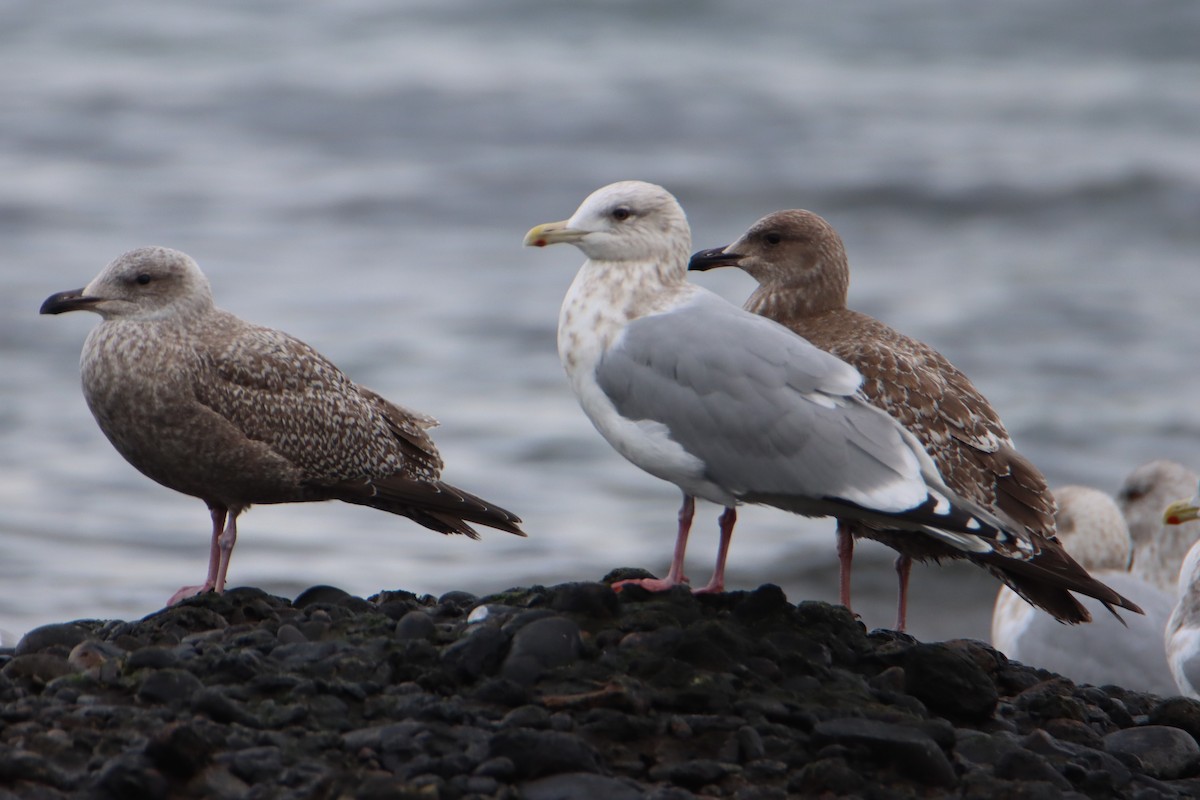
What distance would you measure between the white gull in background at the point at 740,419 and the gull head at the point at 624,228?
11 centimetres

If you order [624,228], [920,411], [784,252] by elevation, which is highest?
[784,252]

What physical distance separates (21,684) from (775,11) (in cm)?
2076

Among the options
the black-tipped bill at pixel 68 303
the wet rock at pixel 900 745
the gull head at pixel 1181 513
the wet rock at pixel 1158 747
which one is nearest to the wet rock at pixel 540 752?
the wet rock at pixel 900 745

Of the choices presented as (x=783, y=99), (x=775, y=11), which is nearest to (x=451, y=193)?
(x=783, y=99)

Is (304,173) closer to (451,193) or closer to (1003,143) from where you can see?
(451,193)

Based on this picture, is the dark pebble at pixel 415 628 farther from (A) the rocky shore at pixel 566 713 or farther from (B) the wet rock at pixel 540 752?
(B) the wet rock at pixel 540 752

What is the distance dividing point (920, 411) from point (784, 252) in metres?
1.05

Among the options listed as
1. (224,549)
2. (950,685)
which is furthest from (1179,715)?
(224,549)

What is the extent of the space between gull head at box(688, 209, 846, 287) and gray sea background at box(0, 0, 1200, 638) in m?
3.43

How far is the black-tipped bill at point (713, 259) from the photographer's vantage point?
6352 mm

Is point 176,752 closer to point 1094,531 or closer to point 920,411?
point 920,411

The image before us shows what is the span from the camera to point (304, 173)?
17.9 metres

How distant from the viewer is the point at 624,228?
206 inches

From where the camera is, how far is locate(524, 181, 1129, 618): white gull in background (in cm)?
475
